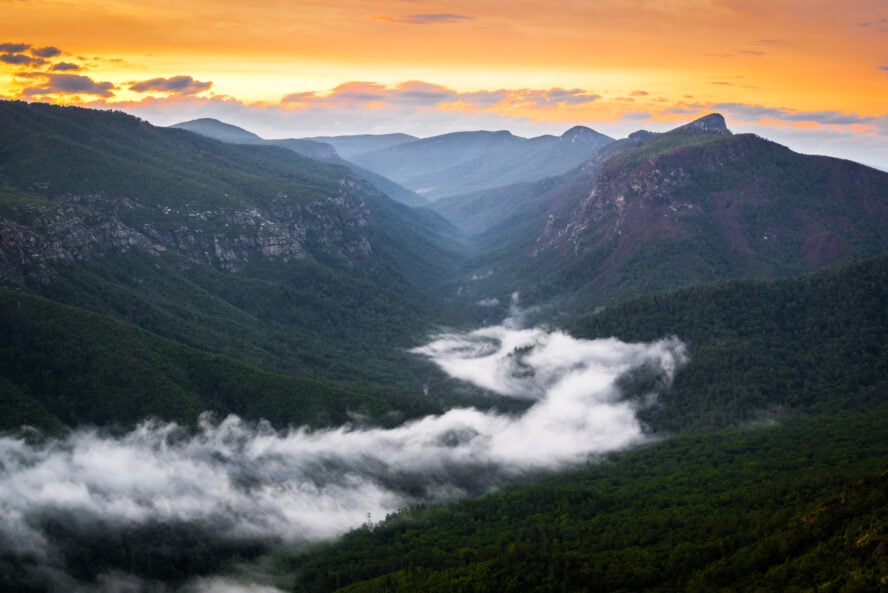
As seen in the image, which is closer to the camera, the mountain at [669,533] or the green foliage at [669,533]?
the green foliage at [669,533]

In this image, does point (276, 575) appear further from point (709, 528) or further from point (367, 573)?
point (709, 528)

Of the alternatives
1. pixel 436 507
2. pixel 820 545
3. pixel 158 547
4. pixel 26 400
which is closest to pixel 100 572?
pixel 158 547

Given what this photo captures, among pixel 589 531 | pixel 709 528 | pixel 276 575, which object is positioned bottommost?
pixel 276 575

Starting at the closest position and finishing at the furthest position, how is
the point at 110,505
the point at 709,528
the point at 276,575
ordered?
the point at 709,528 < the point at 276,575 < the point at 110,505

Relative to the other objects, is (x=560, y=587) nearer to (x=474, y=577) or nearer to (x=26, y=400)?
(x=474, y=577)

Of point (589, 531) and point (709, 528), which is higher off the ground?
point (709, 528)

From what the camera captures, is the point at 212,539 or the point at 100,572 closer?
the point at 100,572

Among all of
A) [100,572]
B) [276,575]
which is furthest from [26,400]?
[276,575]

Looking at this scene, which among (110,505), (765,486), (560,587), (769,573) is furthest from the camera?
(110,505)

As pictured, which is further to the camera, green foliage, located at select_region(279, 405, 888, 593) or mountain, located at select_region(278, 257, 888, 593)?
mountain, located at select_region(278, 257, 888, 593)
